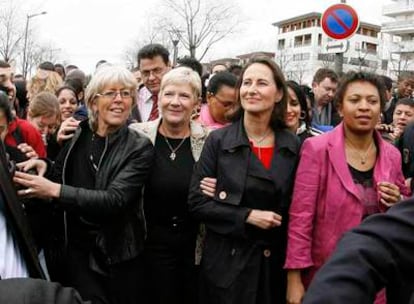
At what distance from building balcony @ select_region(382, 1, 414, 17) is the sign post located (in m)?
84.7

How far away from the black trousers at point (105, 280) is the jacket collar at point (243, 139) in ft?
3.00

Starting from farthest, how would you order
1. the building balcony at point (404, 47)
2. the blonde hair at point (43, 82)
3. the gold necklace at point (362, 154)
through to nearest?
the building balcony at point (404, 47)
the blonde hair at point (43, 82)
the gold necklace at point (362, 154)

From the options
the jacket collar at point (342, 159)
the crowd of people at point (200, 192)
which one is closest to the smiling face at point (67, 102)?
the crowd of people at point (200, 192)

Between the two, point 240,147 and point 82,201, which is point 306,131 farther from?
point 82,201

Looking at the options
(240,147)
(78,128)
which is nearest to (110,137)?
(78,128)

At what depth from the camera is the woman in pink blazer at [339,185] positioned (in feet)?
9.61

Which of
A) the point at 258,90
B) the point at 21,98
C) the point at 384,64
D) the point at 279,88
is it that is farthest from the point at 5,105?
the point at 384,64

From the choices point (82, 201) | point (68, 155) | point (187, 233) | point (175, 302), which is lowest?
point (175, 302)

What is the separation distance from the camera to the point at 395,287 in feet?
3.50

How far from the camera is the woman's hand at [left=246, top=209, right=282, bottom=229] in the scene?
293cm

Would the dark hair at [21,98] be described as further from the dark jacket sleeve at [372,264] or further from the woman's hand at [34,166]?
the dark jacket sleeve at [372,264]

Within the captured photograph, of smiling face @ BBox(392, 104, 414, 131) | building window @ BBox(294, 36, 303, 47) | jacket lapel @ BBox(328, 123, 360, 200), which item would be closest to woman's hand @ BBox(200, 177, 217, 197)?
jacket lapel @ BBox(328, 123, 360, 200)

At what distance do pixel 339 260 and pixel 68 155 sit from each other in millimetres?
2440

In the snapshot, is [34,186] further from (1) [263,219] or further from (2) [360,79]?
(2) [360,79]
